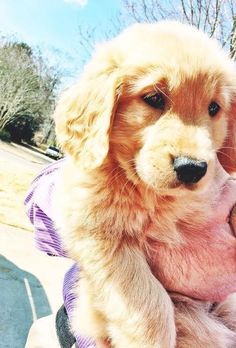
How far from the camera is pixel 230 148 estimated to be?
205cm

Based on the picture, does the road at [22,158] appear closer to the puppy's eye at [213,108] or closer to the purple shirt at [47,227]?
the purple shirt at [47,227]

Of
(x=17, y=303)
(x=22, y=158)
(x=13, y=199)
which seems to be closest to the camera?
(x=17, y=303)

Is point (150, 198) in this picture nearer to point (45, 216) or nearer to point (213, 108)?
point (213, 108)

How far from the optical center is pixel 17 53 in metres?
34.6

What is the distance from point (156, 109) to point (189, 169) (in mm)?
343

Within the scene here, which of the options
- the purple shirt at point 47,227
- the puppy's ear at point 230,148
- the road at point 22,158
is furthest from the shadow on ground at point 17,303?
the road at point 22,158

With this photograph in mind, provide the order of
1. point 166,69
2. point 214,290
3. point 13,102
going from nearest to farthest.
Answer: point 166,69 < point 214,290 < point 13,102

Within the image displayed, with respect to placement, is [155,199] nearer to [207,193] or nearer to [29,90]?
[207,193]

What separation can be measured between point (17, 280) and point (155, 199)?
10.8 feet

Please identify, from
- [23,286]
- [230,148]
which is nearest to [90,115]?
[230,148]

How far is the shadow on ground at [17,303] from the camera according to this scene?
3832 millimetres

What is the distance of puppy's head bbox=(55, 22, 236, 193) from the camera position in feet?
5.40

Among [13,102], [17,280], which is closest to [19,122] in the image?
[13,102]

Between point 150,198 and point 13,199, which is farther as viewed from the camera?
point 13,199
